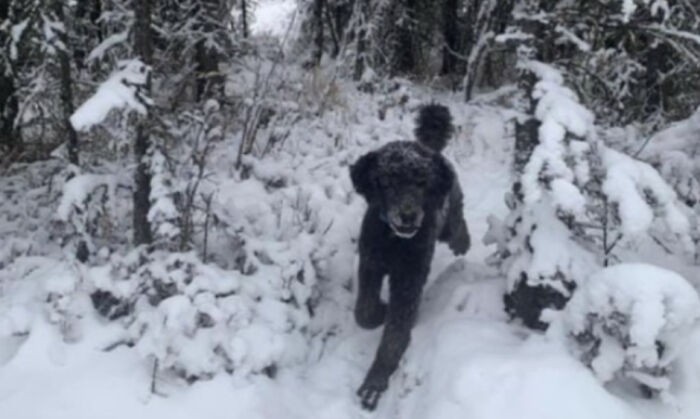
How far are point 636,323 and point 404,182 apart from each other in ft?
5.43

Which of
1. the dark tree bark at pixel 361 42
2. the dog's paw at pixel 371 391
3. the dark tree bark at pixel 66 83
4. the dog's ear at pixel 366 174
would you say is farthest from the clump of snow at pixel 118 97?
the dark tree bark at pixel 361 42

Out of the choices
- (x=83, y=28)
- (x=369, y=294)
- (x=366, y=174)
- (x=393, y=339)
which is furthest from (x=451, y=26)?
(x=393, y=339)

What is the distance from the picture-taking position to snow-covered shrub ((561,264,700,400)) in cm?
306

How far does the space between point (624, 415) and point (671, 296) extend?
1.82 feet

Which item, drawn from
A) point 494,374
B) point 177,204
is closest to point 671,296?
point 494,374

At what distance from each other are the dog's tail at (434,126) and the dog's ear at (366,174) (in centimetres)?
77

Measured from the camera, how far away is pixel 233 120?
7051mm

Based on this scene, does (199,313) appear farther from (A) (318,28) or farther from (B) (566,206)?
(A) (318,28)

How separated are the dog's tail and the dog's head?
0.66 m

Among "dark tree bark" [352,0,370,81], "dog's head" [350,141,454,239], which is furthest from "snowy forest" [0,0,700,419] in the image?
"dark tree bark" [352,0,370,81]

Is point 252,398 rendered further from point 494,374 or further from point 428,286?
point 428,286

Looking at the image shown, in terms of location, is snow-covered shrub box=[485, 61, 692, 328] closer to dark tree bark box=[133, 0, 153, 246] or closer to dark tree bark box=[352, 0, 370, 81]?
dark tree bark box=[133, 0, 153, 246]

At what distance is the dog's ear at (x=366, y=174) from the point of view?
4.46m

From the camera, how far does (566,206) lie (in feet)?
10.9
